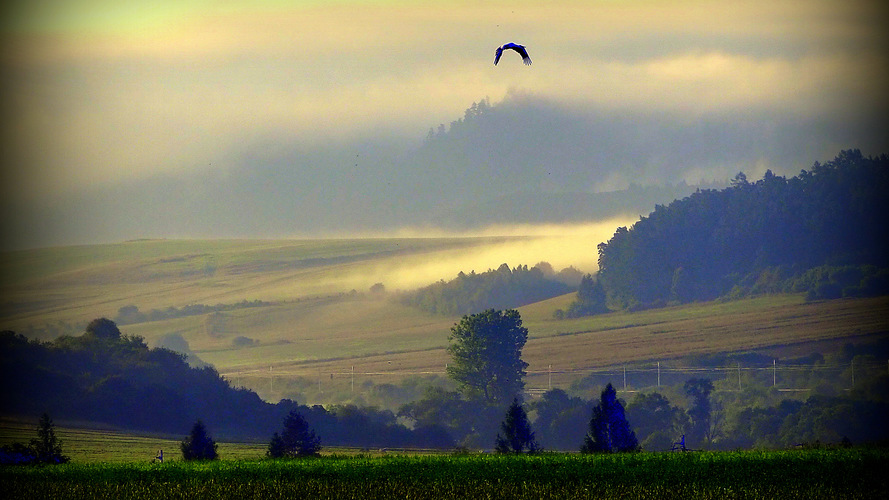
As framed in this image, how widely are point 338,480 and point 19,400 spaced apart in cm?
15676

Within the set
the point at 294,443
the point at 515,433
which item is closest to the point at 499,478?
the point at 515,433

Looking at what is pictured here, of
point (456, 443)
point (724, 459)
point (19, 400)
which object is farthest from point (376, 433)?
point (724, 459)

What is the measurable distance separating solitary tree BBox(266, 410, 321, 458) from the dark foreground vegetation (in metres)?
17.8

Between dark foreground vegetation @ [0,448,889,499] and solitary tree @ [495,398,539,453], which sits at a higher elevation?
solitary tree @ [495,398,539,453]

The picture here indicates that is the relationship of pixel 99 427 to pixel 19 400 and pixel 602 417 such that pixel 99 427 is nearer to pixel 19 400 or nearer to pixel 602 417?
pixel 19 400

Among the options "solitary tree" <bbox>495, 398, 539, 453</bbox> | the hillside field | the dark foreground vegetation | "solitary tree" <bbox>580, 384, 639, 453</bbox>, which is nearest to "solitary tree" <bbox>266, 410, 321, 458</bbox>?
"solitary tree" <bbox>495, 398, 539, 453</bbox>

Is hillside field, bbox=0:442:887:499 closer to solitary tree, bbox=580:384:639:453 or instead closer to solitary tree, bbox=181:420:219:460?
solitary tree, bbox=181:420:219:460

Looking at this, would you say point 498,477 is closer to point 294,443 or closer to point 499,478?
point 499,478

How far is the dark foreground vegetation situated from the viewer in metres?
49.4

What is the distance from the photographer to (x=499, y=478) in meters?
52.7

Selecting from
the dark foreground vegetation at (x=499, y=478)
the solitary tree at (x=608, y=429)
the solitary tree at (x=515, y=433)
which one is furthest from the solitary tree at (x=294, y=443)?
the solitary tree at (x=608, y=429)

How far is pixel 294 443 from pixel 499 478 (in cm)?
3100

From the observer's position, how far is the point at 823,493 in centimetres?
4875

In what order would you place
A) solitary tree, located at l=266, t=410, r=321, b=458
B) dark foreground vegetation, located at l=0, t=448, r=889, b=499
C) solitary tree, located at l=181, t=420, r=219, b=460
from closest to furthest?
dark foreground vegetation, located at l=0, t=448, r=889, b=499, solitary tree, located at l=266, t=410, r=321, b=458, solitary tree, located at l=181, t=420, r=219, b=460
